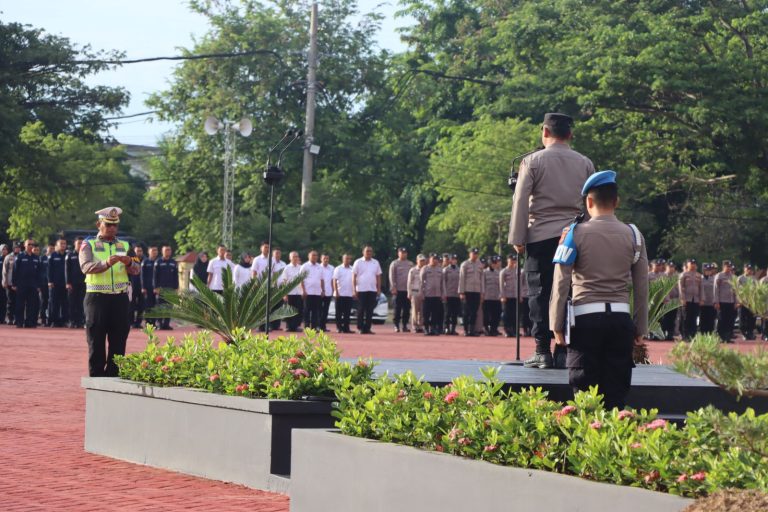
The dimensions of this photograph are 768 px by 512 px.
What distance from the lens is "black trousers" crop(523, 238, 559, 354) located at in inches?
388

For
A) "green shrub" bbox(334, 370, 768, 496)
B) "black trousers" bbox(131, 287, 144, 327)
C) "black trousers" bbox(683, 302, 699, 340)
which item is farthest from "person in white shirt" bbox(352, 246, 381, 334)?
"green shrub" bbox(334, 370, 768, 496)

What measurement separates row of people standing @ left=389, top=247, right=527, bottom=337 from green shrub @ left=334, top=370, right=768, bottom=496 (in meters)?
23.6

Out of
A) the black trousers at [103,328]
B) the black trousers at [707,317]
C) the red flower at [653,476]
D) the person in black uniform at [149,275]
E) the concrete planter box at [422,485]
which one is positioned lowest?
the concrete planter box at [422,485]

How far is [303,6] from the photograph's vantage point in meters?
52.8

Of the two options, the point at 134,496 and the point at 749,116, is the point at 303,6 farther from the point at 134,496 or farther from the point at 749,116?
the point at 134,496

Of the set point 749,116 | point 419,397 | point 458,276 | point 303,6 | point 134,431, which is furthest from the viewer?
point 303,6

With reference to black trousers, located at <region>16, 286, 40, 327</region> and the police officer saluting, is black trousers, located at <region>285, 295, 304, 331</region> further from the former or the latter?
the police officer saluting

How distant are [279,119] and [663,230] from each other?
15.3 metres

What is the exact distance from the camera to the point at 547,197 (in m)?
9.78

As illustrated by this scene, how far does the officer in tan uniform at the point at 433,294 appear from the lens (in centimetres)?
3094

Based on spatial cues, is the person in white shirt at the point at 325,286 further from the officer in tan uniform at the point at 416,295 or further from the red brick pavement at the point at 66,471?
the red brick pavement at the point at 66,471

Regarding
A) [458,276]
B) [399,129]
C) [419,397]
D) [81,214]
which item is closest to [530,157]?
[419,397]

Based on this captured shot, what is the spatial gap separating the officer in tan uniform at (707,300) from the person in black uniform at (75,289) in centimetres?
1424

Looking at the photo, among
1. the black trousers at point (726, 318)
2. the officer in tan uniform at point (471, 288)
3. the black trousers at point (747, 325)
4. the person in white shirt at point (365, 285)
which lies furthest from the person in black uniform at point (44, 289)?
the black trousers at point (747, 325)
